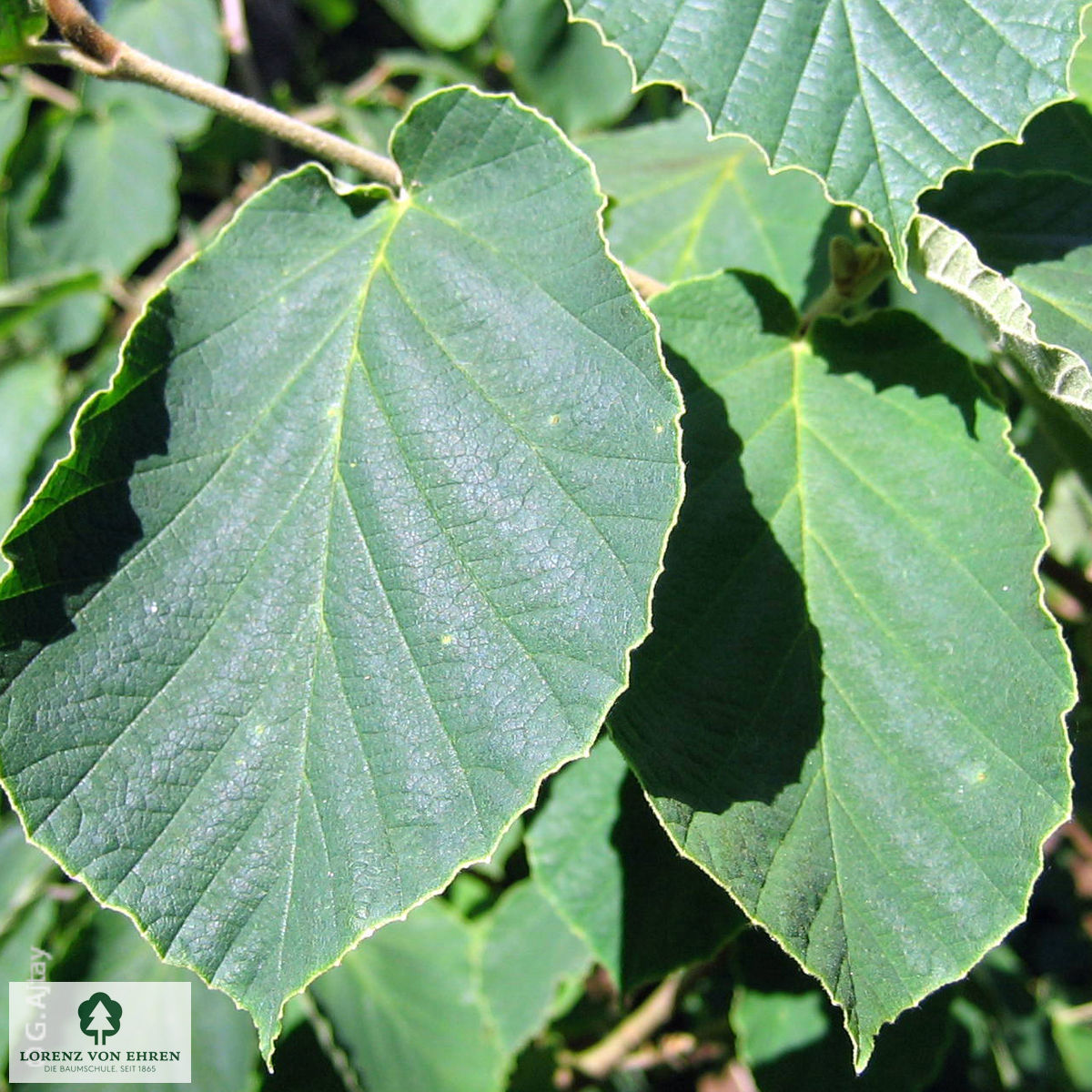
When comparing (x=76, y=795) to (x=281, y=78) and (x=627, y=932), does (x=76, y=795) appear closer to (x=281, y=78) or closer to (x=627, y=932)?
(x=627, y=932)

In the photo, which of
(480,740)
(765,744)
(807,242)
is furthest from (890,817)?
(807,242)

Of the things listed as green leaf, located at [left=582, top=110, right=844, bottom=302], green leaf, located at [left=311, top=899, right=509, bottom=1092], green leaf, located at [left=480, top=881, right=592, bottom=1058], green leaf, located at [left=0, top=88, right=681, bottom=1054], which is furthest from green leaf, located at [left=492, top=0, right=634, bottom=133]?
green leaf, located at [left=311, top=899, right=509, bottom=1092]

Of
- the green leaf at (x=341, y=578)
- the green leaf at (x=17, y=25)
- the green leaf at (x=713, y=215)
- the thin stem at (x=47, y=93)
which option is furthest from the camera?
the thin stem at (x=47, y=93)

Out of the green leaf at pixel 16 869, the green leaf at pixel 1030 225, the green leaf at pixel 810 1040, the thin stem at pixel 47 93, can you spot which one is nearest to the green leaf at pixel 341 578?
the green leaf at pixel 1030 225

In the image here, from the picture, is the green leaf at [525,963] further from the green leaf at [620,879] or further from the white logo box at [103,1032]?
the white logo box at [103,1032]

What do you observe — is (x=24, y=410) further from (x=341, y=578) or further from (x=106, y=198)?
(x=341, y=578)

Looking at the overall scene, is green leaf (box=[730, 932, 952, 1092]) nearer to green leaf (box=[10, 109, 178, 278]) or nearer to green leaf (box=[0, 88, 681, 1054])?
green leaf (box=[0, 88, 681, 1054])

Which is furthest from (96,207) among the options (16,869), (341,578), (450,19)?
(341,578)
